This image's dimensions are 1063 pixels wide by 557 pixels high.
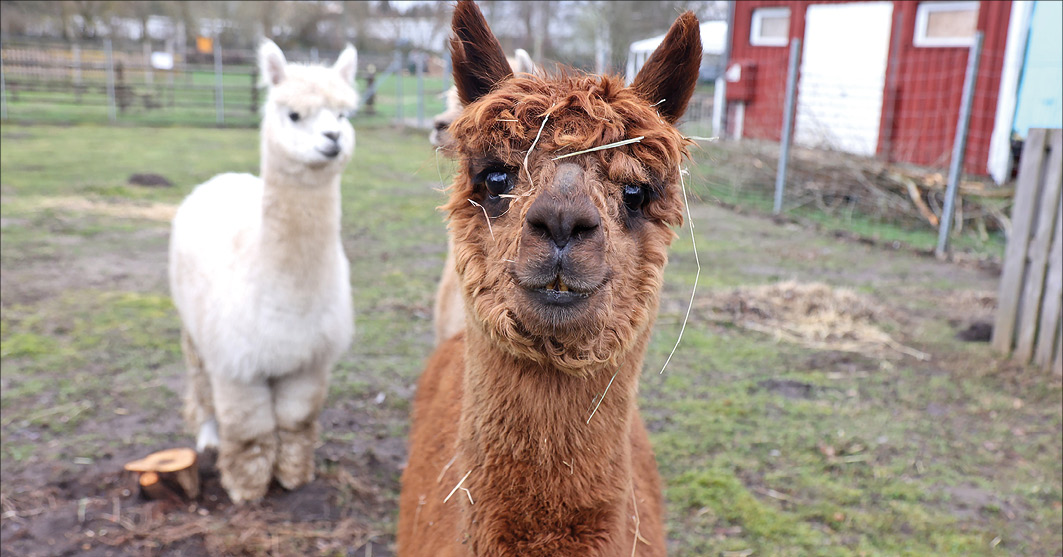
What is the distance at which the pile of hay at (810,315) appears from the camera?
6.11 metres

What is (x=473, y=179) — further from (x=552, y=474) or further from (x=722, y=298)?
(x=722, y=298)

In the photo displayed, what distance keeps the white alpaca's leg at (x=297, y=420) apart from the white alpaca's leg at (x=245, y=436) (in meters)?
0.06

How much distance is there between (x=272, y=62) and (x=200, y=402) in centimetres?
204

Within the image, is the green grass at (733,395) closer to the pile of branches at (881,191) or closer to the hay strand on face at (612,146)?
the hay strand on face at (612,146)

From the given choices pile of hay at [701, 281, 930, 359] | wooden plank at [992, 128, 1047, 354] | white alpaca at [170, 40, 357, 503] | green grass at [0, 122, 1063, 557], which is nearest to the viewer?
white alpaca at [170, 40, 357, 503]

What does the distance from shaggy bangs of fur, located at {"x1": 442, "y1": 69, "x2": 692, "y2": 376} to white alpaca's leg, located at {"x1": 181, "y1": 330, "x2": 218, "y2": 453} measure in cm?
300

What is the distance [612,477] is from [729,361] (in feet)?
13.2

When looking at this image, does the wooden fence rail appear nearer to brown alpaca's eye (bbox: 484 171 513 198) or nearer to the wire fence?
brown alpaca's eye (bbox: 484 171 513 198)

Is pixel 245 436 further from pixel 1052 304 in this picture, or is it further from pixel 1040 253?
pixel 1040 253

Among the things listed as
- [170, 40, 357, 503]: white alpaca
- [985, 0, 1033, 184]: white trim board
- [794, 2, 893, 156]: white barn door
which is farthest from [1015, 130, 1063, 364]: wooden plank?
[794, 2, 893, 156]: white barn door

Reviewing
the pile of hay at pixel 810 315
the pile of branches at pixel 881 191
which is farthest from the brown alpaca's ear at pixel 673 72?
the pile of branches at pixel 881 191

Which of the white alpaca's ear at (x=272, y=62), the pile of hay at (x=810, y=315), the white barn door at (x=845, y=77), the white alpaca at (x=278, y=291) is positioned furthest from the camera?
the white barn door at (x=845, y=77)

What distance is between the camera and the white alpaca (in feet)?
11.9

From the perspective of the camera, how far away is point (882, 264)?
28.5 feet
